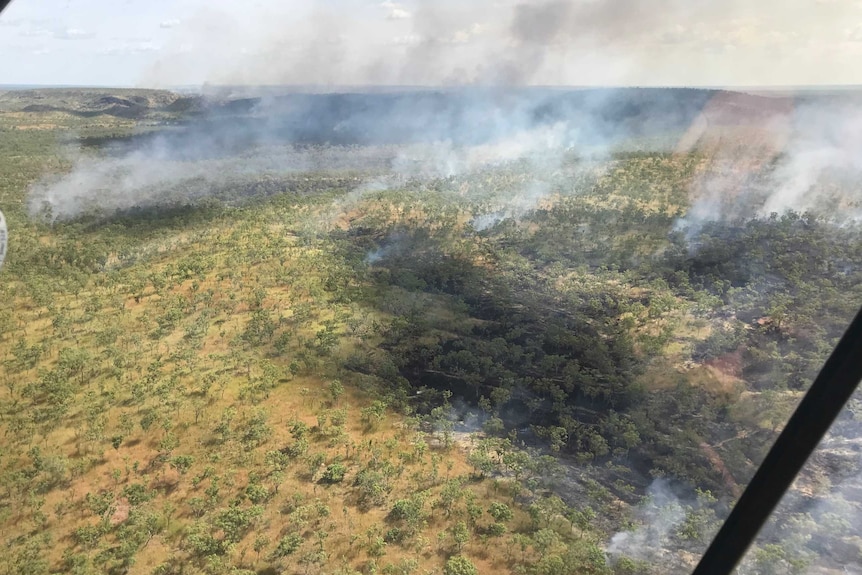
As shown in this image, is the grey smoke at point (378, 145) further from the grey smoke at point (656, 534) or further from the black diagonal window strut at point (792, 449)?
the black diagonal window strut at point (792, 449)

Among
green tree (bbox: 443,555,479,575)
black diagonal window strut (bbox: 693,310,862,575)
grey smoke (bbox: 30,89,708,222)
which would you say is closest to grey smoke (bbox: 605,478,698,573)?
green tree (bbox: 443,555,479,575)

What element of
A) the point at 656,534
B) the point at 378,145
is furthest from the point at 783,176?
the point at 378,145

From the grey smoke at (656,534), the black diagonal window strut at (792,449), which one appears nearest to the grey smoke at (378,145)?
the grey smoke at (656,534)

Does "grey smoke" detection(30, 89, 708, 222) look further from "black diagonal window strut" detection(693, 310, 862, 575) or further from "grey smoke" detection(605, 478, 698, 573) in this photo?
"black diagonal window strut" detection(693, 310, 862, 575)

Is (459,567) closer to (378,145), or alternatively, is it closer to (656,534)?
(656,534)

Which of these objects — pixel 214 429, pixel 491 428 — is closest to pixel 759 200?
pixel 491 428

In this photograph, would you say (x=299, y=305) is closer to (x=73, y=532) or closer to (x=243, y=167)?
Answer: (x=73, y=532)

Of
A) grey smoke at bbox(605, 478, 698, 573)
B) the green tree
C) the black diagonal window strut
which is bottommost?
the green tree

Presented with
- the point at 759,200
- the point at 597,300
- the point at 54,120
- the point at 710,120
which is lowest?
the point at 54,120
